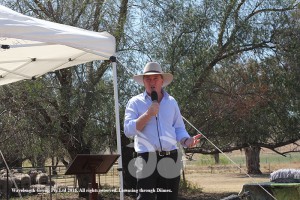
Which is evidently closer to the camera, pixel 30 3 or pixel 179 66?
pixel 30 3

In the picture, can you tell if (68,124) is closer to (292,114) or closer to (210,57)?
(210,57)

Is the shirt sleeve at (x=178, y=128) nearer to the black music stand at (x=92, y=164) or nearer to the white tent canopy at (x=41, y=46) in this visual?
the black music stand at (x=92, y=164)

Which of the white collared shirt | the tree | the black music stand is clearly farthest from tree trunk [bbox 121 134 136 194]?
the white collared shirt

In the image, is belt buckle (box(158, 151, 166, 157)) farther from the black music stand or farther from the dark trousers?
the black music stand

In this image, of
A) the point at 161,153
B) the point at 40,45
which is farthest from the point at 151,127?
the point at 40,45

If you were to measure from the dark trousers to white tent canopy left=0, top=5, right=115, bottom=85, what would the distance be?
6.37ft

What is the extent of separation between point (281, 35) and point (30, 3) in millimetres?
6197

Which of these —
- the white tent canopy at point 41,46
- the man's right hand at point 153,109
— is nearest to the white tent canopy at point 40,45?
the white tent canopy at point 41,46

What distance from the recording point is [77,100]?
12594 mm

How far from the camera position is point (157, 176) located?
4949 mm

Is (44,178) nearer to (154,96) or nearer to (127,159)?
(127,159)

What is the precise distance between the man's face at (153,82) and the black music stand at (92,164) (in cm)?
99

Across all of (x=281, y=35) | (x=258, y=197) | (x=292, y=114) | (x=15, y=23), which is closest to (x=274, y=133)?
(x=292, y=114)

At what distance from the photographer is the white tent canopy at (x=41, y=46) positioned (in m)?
6.04
